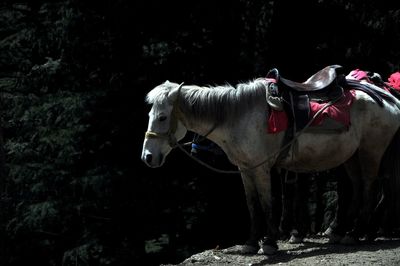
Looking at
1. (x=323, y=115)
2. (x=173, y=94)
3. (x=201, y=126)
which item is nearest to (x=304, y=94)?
(x=323, y=115)

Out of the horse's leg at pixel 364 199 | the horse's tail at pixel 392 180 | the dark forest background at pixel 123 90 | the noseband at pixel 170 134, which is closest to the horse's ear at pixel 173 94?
the noseband at pixel 170 134

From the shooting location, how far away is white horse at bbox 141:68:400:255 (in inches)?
334

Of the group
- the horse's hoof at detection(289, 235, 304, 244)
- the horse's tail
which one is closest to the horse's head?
the horse's hoof at detection(289, 235, 304, 244)

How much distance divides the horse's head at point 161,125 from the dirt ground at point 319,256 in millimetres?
1210

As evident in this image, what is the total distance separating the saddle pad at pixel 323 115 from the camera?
852 centimetres

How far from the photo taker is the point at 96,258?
1545 centimetres

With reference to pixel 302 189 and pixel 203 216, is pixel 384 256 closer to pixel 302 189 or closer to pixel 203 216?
pixel 302 189

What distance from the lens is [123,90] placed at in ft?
49.9

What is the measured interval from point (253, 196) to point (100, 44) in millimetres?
7463

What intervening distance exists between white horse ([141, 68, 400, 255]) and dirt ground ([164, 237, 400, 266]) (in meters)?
0.22

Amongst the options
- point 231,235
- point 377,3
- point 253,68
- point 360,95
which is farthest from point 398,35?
point 360,95

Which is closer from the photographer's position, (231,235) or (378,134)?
(378,134)

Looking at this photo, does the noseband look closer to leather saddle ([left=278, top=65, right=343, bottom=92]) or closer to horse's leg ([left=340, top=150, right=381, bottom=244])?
leather saddle ([left=278, top=65, right=343, bottom=92])

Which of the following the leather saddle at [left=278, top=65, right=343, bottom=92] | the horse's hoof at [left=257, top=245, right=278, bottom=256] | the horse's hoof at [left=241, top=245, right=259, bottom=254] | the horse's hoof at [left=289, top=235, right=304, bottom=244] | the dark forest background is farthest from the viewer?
the dark forest background
